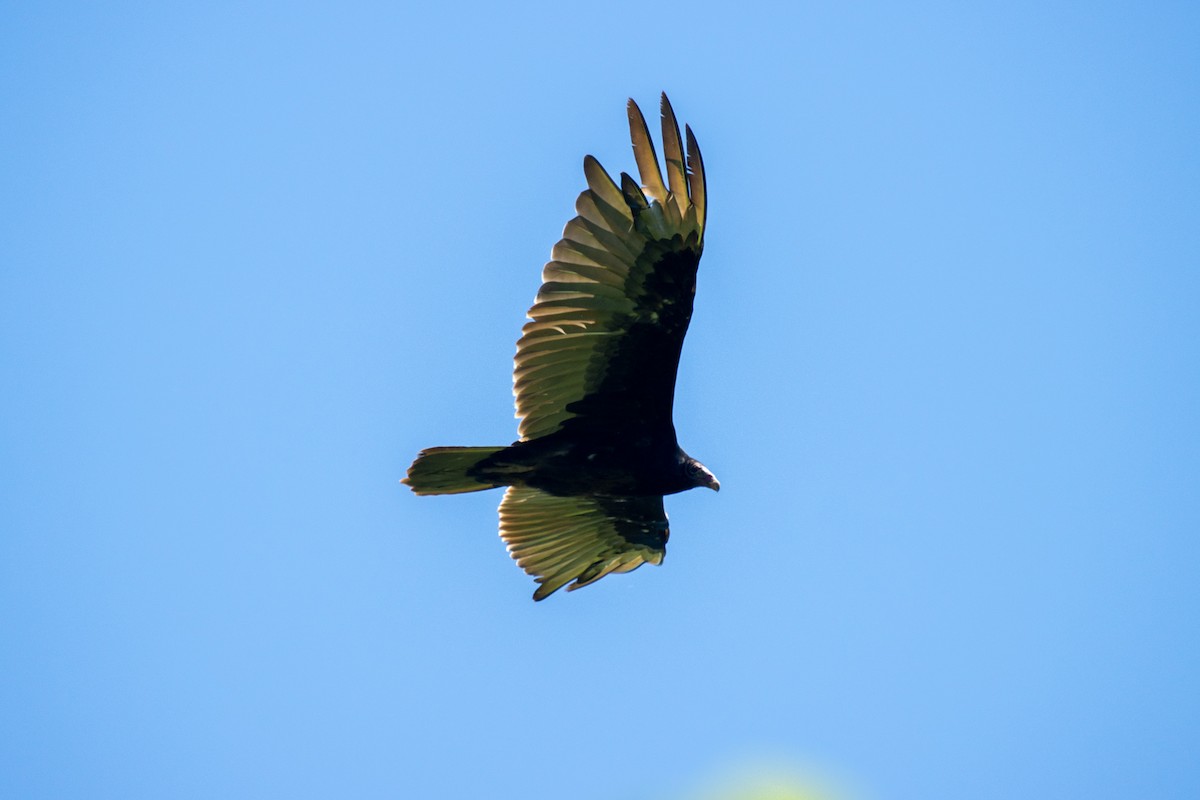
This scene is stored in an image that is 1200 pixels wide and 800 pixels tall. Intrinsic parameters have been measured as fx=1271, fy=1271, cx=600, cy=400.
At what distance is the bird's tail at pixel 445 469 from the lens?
8.00m

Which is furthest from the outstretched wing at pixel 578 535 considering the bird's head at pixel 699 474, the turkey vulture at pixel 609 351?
the bird's head at pixel 699 474

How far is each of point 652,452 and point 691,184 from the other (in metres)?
1.79

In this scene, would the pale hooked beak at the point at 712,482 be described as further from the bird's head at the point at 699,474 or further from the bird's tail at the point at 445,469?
the bird's tail at the point at 445,469

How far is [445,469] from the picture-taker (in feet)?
26.6

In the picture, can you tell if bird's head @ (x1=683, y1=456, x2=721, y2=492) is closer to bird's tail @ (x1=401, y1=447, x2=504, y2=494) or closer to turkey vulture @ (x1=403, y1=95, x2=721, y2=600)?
turkey vulture @ (x1=403, y1=95, x2=721, y2=600)

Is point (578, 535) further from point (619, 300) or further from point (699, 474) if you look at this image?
point (619, 300)

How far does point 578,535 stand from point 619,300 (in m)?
2.30

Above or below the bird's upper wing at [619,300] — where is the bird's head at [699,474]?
below

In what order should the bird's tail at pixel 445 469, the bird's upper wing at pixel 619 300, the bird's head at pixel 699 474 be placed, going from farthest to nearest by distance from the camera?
the bird's head at pixel 699 474 → the bird's tail at pixel 445 469 → the bird's upper wing at pixel 619 300

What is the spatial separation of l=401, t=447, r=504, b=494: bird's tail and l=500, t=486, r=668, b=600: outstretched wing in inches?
40.1

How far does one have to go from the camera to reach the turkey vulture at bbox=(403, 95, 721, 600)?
7.53m

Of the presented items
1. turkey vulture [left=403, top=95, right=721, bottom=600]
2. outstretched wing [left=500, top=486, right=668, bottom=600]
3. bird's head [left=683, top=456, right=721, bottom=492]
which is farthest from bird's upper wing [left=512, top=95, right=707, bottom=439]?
outstretched wing [left=500, top=486, right=668, bottom=600]

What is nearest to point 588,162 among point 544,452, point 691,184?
point 691,184

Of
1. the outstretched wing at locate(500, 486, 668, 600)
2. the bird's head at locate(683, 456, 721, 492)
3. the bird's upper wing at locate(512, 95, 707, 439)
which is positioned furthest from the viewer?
the outstretched wing at locate(500, 486, 668, 600)
